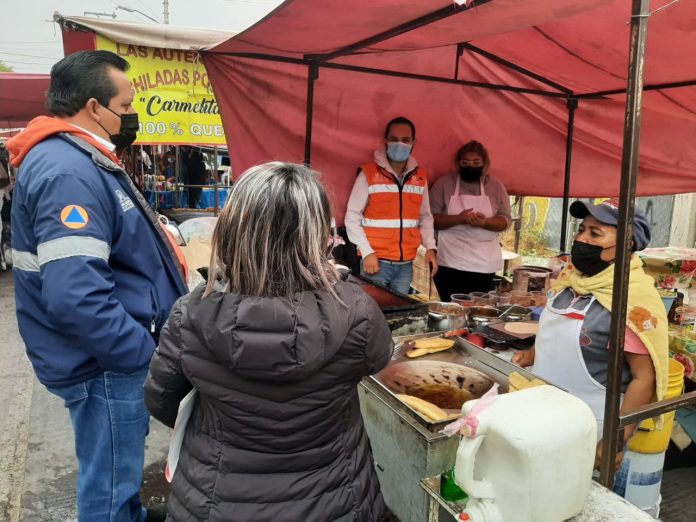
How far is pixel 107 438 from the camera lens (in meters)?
2.00

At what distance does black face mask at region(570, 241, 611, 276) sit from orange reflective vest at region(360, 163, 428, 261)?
6.13ft

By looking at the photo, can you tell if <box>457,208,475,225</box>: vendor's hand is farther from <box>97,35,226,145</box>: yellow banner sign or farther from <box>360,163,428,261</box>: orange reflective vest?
<box>97,35,226,145</box>: yellow banner sign

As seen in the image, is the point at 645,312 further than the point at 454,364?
No

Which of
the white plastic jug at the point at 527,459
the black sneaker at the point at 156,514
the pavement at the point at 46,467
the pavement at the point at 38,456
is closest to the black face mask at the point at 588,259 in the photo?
the white plastic jug at the point at 527,459

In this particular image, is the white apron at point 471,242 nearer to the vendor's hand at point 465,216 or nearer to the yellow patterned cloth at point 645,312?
the vendor's hand at point 465,216

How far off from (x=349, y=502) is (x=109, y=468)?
46.5 inches

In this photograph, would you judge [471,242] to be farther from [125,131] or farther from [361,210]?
[125,131]

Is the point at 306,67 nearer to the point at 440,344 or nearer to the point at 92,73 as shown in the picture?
the point at 92,73

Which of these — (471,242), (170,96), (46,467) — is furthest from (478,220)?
(46,467)

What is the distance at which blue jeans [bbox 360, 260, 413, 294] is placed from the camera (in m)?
3.89

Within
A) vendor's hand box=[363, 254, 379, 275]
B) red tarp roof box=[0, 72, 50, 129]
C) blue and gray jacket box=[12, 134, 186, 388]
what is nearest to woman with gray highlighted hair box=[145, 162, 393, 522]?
blue and gray jacket box=[12, 134, 186, 388]

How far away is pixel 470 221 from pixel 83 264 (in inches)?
115

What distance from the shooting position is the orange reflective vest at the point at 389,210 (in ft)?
12.6

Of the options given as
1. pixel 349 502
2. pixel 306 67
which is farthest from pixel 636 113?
pixel 306 67
